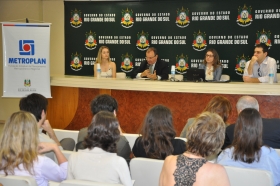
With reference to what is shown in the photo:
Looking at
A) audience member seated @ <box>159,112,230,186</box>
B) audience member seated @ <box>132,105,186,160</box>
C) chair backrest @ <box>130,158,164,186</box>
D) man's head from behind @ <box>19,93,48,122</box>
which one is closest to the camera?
audience member seated @ <box>159,112,230,186</box>

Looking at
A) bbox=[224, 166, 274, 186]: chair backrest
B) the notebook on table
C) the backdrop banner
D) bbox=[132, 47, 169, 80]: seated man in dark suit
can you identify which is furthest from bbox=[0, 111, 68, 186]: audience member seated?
the backdrop banner

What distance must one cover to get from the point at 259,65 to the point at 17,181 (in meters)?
5.06

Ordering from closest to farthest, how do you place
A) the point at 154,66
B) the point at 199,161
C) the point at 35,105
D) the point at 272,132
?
the point at 199,161 → the point at 272,132 → the point at 35,105 → the point at 154,66

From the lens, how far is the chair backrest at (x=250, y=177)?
2.50 m

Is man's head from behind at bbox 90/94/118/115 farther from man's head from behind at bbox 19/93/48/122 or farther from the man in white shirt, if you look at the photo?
the man in white shirt

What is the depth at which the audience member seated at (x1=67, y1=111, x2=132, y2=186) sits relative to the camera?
256 centimetres

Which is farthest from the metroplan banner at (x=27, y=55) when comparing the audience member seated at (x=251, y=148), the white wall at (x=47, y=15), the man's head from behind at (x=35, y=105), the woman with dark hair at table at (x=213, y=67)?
the audience member seated at (x=251, y=148)

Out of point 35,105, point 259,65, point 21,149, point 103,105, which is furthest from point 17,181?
point 259,65

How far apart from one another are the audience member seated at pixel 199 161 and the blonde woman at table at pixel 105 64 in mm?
4713

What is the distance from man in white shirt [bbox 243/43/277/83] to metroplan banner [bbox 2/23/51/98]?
3157 mm

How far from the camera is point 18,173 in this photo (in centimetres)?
264

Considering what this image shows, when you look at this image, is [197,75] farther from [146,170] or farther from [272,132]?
[146,170]

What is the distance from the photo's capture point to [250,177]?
255 cm

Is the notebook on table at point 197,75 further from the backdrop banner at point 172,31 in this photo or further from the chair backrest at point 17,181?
the chair backrest at point 17,181
